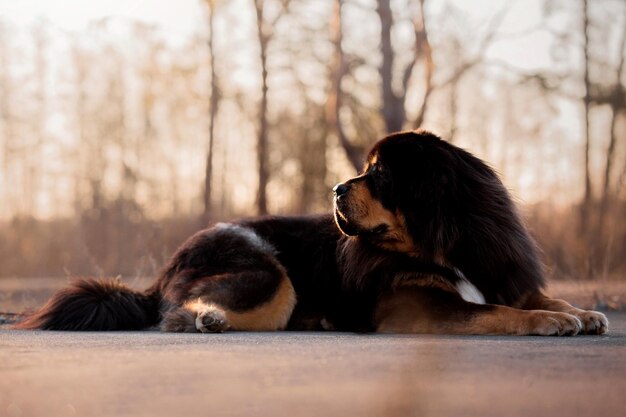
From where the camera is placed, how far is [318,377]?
381 cm

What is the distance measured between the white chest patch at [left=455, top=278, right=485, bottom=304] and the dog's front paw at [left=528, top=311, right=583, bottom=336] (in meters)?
0.70

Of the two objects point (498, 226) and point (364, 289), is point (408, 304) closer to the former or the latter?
point (364, 289)

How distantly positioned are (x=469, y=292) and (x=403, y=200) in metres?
0.82

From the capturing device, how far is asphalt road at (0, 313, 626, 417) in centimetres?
319

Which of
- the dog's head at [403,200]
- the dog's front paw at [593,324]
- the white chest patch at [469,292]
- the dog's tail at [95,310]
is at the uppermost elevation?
the dog's head at [403,200]

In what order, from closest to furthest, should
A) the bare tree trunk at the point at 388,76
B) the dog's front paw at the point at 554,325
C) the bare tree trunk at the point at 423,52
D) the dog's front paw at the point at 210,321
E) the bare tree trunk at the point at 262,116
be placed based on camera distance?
the dog's front paw at the point at 554,325, the dog's front paw at the point at 210,321, the bare tree trunk at the point at 388,76, the bare tree trunk at the point at 423,52, the bare tree trunk at the point at 262,116

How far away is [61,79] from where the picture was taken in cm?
3700

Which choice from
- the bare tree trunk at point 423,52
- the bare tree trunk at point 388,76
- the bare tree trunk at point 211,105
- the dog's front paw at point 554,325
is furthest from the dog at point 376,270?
the bare tree trunk at point 211,105

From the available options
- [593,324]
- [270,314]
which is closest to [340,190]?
[270,314]

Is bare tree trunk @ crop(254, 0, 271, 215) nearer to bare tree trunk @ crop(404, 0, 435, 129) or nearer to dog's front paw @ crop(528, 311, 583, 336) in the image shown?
bare tree trunk @ crop(404, 0, 435, 129)

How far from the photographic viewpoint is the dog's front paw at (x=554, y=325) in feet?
18.3

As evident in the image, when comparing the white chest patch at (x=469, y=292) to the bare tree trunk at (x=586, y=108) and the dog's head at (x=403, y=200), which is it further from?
the bare tree trunk at (x=586, y=108)

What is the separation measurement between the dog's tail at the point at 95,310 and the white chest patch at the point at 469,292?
2.34 metres

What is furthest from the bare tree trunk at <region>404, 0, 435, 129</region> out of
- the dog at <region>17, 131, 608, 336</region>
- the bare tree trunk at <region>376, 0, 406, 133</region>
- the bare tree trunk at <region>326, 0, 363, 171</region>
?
the dog at <region>17, 131, 608, 336</region>
